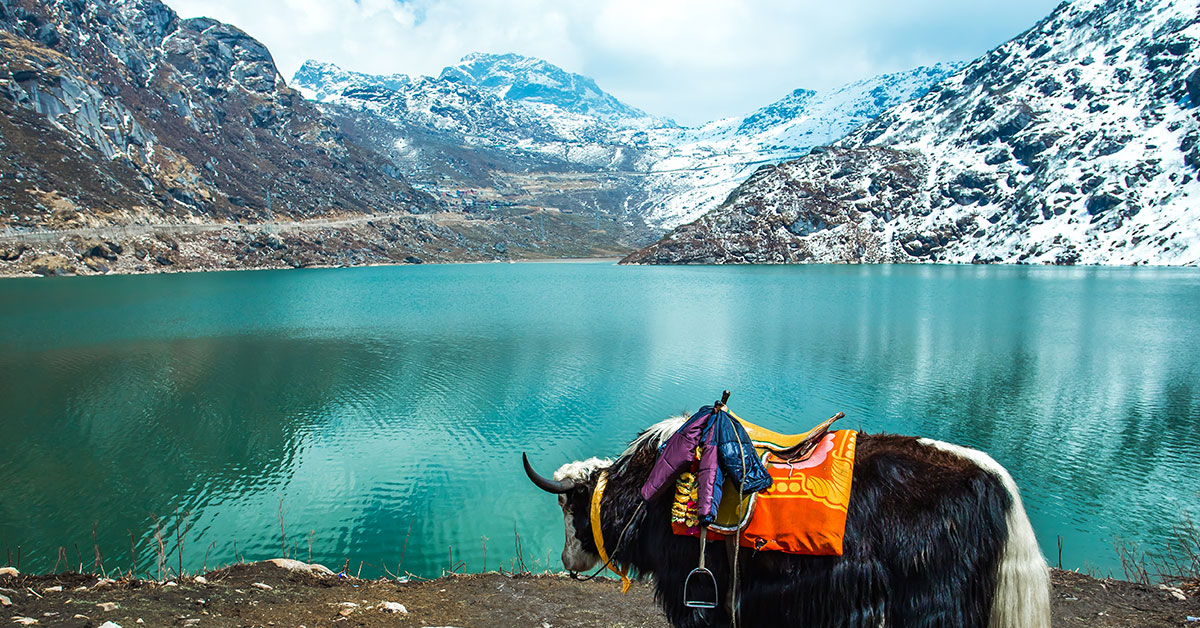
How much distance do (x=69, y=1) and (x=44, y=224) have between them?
7655 centimetres

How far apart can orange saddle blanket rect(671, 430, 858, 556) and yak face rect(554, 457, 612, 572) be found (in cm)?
86

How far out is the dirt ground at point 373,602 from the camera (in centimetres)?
499

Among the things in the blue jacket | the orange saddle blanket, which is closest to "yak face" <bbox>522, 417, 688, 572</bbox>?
the blue jacket

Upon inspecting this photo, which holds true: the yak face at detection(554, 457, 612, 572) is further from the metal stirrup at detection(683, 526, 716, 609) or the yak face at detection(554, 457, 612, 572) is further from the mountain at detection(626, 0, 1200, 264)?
the mountain at detection(626, 0, 1200, 264)

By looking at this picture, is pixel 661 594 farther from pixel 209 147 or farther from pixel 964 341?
pixel 209 147

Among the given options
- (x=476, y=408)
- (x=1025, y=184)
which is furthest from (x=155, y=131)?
(x=1025, y=184)

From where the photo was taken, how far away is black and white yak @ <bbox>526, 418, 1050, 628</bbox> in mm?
3518

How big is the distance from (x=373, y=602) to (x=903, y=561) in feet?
16.2

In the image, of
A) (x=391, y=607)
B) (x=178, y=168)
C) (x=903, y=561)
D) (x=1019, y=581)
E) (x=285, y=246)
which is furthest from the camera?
(x=178, y=168)

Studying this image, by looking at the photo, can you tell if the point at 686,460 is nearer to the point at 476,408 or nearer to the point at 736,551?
the point at 736,551

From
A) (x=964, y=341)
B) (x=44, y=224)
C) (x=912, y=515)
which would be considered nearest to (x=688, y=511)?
(x=912, y=515)

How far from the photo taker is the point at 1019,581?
11.4 feet

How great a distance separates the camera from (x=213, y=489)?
1473 cm

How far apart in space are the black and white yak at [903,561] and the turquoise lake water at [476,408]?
650 cm
